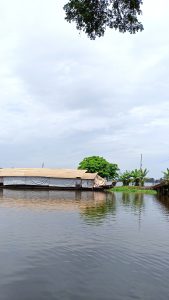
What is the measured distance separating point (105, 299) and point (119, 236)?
9557mm

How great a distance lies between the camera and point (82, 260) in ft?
47.3

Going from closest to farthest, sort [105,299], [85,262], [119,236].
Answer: [105,299]
[85,262]
[119,236]

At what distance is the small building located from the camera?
65625 mm

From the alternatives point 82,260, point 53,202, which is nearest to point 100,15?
point 82,260

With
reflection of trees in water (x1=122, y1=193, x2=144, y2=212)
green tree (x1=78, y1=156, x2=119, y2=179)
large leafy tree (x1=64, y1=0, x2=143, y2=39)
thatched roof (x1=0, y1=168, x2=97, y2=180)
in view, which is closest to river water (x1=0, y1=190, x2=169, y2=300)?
Answer: large leafy tree (x1=64, y1=0, x2=143, y2=39)

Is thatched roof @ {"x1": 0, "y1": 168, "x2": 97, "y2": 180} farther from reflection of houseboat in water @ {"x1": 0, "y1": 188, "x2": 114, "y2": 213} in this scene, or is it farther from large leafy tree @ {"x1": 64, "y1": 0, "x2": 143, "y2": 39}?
large leafy tree @ {"x1": 64, "y1": 0, "x2": 143, "y2": 39}

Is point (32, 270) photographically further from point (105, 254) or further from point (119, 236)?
point (119, 236)

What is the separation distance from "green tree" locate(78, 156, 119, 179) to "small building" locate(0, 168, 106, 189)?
9.64m

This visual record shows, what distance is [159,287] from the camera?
11773 mm

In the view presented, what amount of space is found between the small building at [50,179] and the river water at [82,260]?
133ft

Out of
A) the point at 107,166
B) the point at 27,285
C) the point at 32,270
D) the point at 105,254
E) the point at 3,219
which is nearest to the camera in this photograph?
the point at 27,285

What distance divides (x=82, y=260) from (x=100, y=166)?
210 ft

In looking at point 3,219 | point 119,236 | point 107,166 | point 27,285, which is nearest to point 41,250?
point 27,285

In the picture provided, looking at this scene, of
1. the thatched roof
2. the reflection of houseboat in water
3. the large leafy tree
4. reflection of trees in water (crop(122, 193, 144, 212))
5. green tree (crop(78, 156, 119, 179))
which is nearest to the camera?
the large leafy tree
